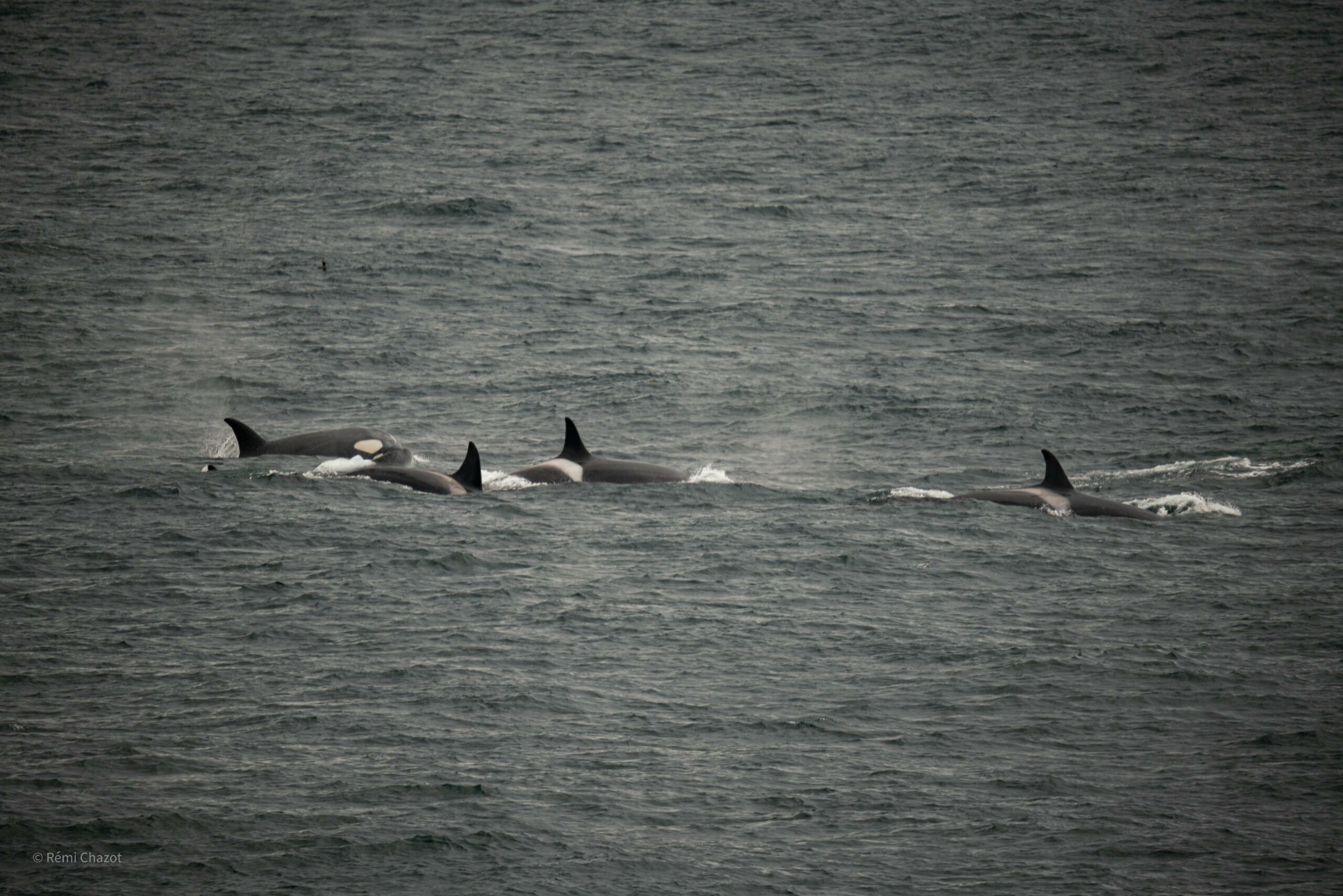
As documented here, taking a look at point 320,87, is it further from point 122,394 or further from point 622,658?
point 622,658

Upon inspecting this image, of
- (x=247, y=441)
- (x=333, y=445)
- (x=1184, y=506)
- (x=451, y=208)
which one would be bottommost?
(x=1184, y=506)

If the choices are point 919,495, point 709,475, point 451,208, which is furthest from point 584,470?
point 451,208

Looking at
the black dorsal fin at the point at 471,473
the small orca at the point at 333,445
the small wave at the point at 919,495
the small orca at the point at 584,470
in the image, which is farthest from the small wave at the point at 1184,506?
the small orca at the point at 333,445

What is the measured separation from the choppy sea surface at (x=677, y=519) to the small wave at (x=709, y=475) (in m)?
0.09

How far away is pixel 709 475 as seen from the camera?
29.8 m

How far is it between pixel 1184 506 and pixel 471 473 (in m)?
13.6

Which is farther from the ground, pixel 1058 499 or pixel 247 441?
pixel 247 441

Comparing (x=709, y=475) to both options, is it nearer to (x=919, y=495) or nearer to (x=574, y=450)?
(x=574, y=450)

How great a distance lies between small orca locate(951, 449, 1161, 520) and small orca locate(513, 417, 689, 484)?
5979 millimetres

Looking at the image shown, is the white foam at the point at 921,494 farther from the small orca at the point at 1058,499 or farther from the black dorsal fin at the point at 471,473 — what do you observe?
the black dorsal fin at the point at 471,473

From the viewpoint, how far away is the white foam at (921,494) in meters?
28.1

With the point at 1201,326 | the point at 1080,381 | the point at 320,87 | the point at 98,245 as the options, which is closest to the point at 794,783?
the point at 1080,381

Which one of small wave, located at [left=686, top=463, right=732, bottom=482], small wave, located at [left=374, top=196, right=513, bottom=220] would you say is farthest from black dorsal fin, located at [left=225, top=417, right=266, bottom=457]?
small wave, located at [left=374, top=196, right=513, bottom=220]

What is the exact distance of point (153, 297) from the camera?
4600cm
